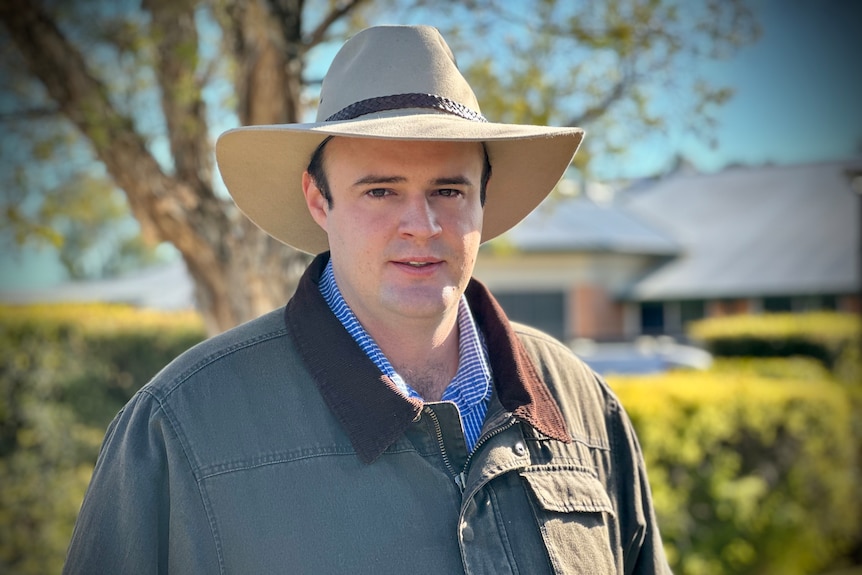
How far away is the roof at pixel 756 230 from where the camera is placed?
25031 mm

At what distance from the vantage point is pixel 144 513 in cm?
169

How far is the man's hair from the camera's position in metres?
2.09

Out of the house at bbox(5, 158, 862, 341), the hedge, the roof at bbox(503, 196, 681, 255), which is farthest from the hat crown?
the roof at bbox(503, 196, 681, 255)

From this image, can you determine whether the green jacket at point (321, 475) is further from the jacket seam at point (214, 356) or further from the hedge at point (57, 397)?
the hedge at point (57, 397)

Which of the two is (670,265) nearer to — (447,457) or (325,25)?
(325,25)

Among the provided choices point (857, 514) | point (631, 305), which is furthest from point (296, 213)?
point (631, 305)

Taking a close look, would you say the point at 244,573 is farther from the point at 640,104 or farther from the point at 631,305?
the point at 631,305

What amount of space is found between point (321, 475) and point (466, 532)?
0.33 meters

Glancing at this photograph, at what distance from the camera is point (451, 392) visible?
2.10 m

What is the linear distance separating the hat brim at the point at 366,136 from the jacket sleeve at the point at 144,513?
0.72 m

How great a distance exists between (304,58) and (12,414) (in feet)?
16.5

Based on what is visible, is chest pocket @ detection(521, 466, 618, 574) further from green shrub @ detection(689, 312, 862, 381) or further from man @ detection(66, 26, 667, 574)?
green shrub @ detection(689, 312, 862, 381)

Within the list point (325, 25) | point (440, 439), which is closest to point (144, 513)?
point (440, 439)

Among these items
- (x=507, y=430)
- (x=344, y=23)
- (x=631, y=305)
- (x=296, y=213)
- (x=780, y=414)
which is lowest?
(x=631, y=305)
